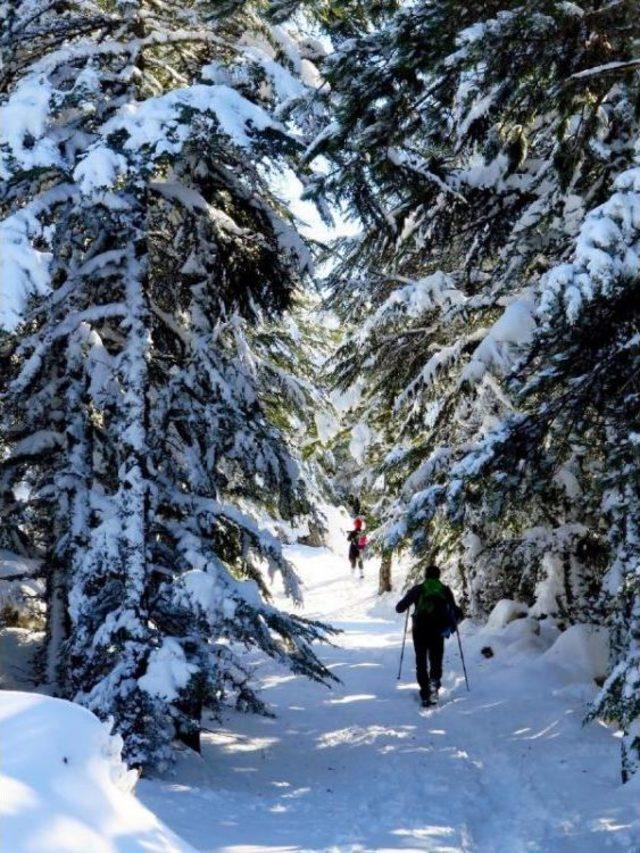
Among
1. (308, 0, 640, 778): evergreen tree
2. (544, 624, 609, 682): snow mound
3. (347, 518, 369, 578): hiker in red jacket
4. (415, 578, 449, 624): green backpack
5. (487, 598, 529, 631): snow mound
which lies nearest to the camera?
(308, 0, 640, 778): evergreen tree

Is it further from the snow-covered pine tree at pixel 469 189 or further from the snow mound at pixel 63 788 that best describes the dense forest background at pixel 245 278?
the snow mound at pixel 63 788

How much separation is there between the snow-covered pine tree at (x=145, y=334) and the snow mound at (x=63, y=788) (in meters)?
2.82

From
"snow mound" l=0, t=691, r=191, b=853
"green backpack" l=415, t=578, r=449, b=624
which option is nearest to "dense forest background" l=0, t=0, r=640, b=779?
"green backpack" l=415, t=578, r=449, b=624

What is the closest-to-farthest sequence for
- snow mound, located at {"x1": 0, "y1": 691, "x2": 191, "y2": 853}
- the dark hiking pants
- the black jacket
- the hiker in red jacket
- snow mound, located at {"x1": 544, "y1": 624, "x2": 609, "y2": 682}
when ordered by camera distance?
1. snow mound, located at {"x1": 0, "y1": 691, "x2": 191, "y2": 853}
2. snow mound, located at {"x1": 544, "y1": 624, "x2": 609, "y2": 682}
3. the dark hiking pants
4. the black jacket
5. the hiker in red jacket

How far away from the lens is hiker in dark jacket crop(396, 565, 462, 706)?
11.0m

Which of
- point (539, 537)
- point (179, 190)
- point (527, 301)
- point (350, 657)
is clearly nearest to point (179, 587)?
point (179, 190)

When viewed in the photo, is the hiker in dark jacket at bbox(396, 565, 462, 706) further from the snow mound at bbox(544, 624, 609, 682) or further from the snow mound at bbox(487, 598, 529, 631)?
the snow mound at bbox(487, 598, 529, 631)

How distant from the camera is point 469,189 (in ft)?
29.8

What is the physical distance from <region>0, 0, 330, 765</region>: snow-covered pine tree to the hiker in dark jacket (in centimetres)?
351

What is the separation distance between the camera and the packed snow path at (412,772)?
6043 mm

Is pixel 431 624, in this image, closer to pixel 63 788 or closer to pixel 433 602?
pixel 433 602

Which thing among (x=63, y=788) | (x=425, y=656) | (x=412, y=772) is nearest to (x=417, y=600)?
(x=425, y=656)

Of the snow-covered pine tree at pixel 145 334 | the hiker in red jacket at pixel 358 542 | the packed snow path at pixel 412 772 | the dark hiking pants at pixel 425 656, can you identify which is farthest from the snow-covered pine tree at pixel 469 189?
the hiker in red jacket at pixel 358 542

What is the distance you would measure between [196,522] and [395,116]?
4.46m
